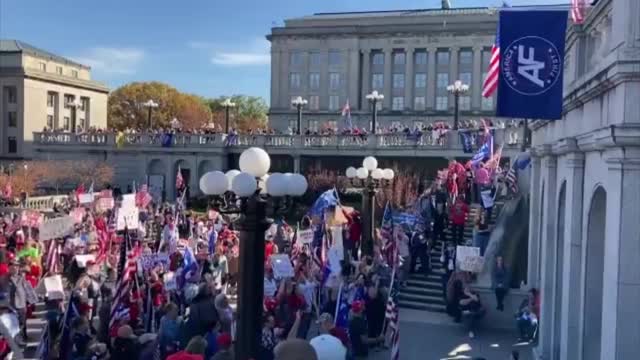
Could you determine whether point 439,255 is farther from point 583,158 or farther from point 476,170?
point 583,158

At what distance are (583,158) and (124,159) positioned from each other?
159 feet

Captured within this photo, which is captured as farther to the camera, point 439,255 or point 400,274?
point 439,255

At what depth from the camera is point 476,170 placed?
1070 inches

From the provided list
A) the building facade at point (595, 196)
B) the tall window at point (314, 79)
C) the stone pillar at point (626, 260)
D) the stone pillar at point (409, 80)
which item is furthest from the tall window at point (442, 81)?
the stone pillar at point (626, 260)

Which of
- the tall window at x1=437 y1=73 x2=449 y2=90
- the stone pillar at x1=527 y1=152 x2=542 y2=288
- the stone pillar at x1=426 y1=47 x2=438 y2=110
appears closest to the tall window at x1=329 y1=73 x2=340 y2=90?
the stone pillar at x1=426 y1=47 x2=438 y2=110

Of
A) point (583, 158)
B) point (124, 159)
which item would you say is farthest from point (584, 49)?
point (124, 159)

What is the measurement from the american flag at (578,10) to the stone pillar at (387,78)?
80.7 meters

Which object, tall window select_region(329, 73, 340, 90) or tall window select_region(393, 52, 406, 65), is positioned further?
tall window select_region(329, 73, 340, 90)

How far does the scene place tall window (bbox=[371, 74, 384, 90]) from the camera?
9494cm

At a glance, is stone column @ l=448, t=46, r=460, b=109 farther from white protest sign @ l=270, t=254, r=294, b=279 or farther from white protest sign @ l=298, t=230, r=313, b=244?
white protest sign @ l=270, t=254, r=294, b=279

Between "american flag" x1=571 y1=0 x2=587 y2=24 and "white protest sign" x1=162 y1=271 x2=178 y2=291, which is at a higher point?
"american flag" x1=571 y1=0 x2=587 y2=24

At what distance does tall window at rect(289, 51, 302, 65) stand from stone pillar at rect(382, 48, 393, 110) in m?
11.0

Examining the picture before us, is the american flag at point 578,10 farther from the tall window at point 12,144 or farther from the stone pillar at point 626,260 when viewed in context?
the tall window at point 12,144

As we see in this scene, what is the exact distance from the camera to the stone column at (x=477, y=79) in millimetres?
88062
